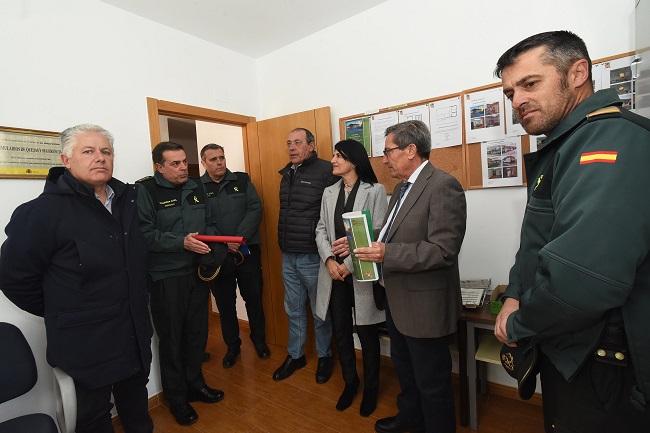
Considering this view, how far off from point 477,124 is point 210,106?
1997mm

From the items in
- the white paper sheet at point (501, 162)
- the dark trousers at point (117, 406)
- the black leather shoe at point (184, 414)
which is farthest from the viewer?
the black leather shoe at point (184, 414)

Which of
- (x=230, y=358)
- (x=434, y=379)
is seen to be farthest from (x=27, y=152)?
(x=434, y=379)

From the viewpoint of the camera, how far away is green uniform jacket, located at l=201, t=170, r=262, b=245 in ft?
8.69

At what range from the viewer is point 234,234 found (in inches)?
105

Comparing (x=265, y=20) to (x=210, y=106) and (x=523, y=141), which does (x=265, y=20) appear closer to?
(x=210, y=106)

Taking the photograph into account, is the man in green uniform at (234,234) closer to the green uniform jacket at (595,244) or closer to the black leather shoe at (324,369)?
the black leather shoe at (324,369)

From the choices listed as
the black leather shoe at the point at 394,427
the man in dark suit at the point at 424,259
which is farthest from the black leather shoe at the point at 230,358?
the man in dark suit at the point at 424,259

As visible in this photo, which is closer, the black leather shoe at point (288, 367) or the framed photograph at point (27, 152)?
the framed photograph at point (27, 152)

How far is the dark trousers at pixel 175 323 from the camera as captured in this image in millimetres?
2123

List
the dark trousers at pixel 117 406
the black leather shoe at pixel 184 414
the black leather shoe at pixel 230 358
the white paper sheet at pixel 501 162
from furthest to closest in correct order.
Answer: the black leather shoe at pixel 230 358 → the black leather shoe at pixel 184 414 → the white paper sheet at pixel 501 162 → the dark trousers at pixel 117 406

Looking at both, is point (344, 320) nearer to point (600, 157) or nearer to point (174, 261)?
point (174, 261)

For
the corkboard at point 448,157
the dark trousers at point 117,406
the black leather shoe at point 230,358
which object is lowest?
the black leather shoe at point 230,358

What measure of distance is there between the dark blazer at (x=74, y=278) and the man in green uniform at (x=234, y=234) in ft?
3.07

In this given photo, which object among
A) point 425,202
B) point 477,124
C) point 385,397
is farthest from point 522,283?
point 385,397
